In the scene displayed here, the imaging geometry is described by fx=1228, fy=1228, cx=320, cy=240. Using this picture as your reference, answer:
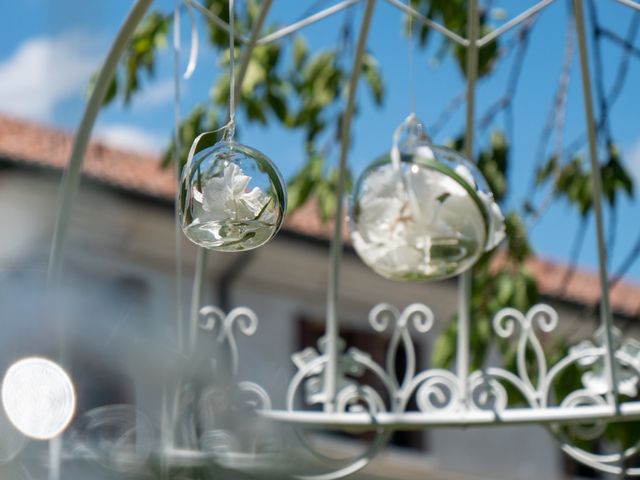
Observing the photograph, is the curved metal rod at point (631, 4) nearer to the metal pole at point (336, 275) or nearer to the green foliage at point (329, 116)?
the metal pole at point (336, 275)

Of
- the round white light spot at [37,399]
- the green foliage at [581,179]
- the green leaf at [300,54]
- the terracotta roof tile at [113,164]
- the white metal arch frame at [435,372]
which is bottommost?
the round white light spot at [37,399]

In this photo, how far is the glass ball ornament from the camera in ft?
5.99

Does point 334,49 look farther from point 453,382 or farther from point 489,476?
point 489,476

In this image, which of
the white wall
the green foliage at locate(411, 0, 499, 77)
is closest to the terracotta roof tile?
the white wall

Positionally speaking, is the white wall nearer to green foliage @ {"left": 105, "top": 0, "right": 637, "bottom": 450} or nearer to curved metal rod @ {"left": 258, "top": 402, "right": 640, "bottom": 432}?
green foliage @ {"left": 105, "top": 0, "right": 637, "bottom": 450}

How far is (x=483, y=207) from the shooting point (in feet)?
6.56

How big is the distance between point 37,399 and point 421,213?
77cm

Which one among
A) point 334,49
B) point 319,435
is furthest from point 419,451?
point 334,49

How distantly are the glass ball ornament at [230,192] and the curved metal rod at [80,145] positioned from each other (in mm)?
660

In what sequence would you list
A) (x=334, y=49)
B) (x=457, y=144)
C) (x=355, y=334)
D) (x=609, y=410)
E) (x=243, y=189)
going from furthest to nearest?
(x=355, y=334) → (x=334, y=49) → (x=457, y=144) → (x=609, y=410) → (x=243, y=189)

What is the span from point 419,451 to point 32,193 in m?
4.92

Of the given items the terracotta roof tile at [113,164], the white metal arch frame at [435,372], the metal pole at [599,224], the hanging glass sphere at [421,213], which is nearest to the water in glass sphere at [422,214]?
the hanging glass sphere at [421,213]

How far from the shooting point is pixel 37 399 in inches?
85.7

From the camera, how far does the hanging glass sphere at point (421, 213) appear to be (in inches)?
77.9
